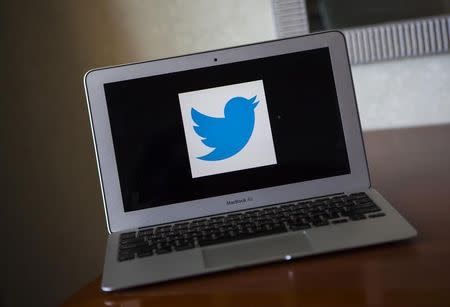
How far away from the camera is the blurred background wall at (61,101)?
4.08ft

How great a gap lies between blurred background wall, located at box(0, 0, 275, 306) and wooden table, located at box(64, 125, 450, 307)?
1.85 ft

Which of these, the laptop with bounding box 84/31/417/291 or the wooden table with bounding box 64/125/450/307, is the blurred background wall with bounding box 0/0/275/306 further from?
the wooden table with bounding box 64/125/450/307

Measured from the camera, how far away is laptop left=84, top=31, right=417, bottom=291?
2.84 ft

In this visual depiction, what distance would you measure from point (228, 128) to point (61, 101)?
1.67 feet

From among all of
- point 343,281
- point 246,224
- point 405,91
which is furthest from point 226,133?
point 405,91

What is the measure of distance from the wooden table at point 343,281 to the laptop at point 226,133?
0.13 meters

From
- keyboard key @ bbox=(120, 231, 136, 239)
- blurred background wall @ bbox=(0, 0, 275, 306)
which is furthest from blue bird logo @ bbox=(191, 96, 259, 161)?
blurred background wall @ bbox=(0, 0, 275, 306)

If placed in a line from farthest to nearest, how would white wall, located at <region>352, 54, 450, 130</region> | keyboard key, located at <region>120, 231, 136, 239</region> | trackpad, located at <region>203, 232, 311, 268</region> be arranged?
white wall, located at <region>352, 54, 450, 130</region>, keyboard key, located at <region>120, 231, 136, 239</region>, trackpad, located at <region>203, 232, 311, 268</region>

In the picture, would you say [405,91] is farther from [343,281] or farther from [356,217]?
[343,281]

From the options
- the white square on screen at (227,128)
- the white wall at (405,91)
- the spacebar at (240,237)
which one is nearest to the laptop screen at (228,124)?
the white square on screen at (227,128)

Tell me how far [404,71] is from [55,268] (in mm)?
816

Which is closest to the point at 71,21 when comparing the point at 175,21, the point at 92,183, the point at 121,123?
the point at 175,21

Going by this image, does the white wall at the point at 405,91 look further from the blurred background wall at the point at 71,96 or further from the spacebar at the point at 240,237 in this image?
the spacebar at the point at 240,237

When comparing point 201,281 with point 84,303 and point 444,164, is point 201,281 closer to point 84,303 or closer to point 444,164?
point 84,303
